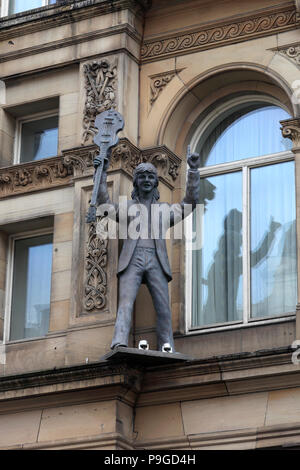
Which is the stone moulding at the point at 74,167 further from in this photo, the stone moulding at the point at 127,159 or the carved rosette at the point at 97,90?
the carved rosette at the point at 97,90

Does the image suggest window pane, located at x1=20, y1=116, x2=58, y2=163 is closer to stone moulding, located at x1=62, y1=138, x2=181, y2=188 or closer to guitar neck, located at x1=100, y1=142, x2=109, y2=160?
stone moulding, located at x1=62, y1=138, x2=181, y2=188

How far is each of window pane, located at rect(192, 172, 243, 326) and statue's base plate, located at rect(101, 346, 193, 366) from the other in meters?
1.34

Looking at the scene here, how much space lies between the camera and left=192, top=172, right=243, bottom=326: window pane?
62.7 ft

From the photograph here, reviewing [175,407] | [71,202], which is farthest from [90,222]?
[175,407]

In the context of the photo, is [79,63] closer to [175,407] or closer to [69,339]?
[69,339]

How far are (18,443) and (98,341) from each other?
5.82ft

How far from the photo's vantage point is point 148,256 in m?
18.6

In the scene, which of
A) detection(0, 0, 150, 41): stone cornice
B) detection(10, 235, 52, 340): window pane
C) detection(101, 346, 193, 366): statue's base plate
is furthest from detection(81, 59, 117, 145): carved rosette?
detection(101, 346, 193, 366): statue's base plate

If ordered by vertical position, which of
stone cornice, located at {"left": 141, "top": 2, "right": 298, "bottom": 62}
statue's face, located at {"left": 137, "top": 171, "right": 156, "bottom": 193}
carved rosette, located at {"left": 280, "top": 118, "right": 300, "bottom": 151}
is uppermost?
stone cornice, located at {"left": 141, "top": 2, "right": 298, "bottom": 62}

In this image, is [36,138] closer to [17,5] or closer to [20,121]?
[20,121]

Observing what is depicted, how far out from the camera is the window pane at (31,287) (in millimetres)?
19938

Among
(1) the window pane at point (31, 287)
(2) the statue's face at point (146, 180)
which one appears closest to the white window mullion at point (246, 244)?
(2) the statue's face at point (146, 180)

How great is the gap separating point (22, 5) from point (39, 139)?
8.41 feet

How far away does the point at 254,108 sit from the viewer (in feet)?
66.4
